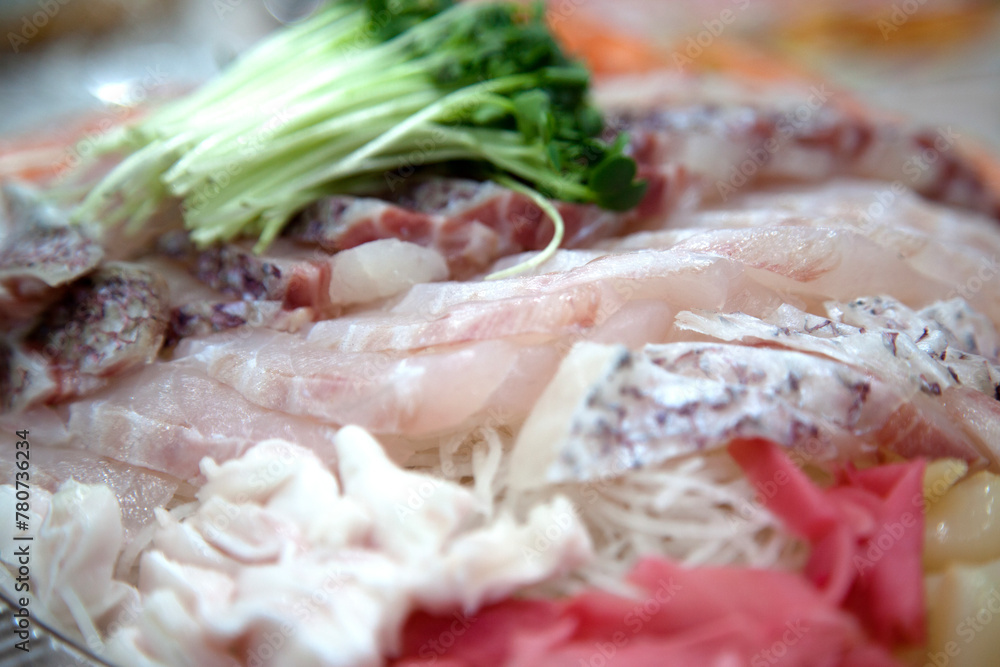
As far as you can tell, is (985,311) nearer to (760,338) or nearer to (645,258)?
(760,338)

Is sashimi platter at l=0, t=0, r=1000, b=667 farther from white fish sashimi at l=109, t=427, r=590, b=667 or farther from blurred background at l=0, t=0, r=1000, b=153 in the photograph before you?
blurred background at l=0, t=0, r=1000, b=153

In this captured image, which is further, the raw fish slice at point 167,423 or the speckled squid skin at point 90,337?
the speckled squid skin at point 90,337

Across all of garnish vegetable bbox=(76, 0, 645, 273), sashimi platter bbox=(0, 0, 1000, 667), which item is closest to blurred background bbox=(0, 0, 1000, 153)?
garnish vegetable bbox=(76, 0, 645, 273)

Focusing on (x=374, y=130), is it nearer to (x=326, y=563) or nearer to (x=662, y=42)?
(x=326, y=563)

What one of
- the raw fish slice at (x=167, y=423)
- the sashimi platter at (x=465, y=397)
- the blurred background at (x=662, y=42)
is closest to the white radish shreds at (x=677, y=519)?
the sashimi platter at (x=465, y=397)

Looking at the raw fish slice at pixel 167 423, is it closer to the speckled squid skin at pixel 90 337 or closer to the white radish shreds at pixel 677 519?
the speckled squid skin at pixel 90 337
